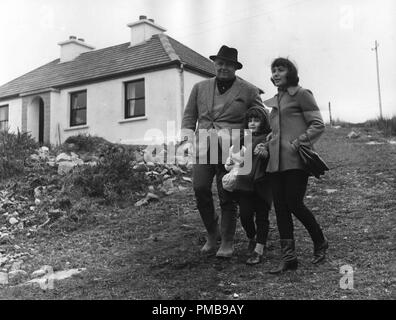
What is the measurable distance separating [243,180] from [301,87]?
1.02 meters

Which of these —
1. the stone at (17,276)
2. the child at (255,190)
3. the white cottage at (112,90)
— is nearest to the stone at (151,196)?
the stone at (17,276)

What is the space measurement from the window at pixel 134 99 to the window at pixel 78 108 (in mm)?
2159

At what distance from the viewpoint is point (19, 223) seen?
8.05m

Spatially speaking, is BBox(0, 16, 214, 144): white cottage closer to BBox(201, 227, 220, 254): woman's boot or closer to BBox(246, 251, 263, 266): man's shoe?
BBox(201, 227, 220, 254): woman's boot

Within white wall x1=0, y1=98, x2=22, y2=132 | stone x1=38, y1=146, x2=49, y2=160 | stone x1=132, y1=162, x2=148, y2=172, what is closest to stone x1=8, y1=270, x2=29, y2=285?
stone x1=132, y1=162, x2=148, y2=172

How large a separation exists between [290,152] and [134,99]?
1379 cm

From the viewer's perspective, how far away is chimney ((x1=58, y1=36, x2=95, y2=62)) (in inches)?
872

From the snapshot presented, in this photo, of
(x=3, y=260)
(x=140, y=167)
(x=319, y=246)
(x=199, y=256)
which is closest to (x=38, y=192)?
(x=140, y=167)

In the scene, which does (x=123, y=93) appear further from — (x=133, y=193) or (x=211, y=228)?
(x=211, y=228)

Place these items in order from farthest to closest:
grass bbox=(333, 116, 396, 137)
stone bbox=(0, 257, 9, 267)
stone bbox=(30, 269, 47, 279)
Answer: grass bbox=(333, 116, 396, 137)
stone bbox=(0, 257, 9, 267)
stone bbox=(30, 269, 47, 279)

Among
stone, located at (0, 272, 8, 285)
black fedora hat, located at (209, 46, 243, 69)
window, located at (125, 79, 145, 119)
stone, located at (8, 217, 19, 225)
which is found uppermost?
window, located at (125, 79, 145, 119)

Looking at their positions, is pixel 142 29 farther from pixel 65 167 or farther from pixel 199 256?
pixel 199 256

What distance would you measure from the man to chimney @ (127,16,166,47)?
14871 mm

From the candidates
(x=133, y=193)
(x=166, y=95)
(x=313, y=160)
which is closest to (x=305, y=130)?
(x=313, y=160)
